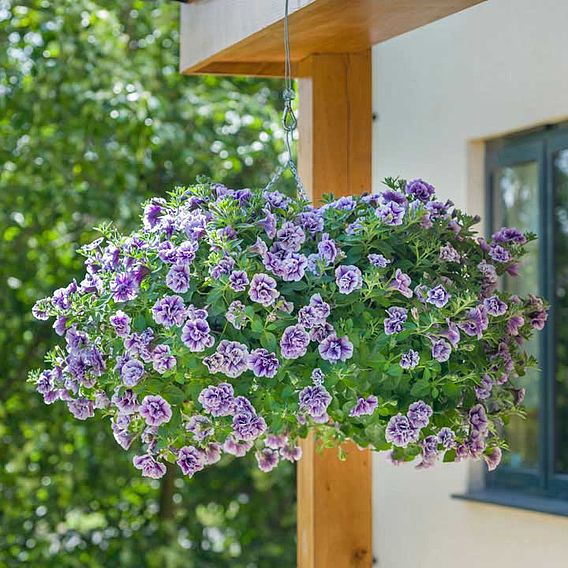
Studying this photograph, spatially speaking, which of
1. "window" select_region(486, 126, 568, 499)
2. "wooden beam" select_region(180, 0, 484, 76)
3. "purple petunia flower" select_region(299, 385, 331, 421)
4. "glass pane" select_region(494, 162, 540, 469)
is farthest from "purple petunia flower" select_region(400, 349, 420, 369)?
"glass pane" select_region(494, 162, 540, 469)

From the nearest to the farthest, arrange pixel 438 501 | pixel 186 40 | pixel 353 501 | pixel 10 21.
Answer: pixel 353 501, pixel 186 40, pixel 438 501, pixel 10 21

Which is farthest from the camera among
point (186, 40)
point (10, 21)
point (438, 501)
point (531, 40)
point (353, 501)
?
point (10, 21)

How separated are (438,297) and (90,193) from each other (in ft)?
10.1

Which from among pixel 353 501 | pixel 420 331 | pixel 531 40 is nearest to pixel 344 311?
pixel 420 331

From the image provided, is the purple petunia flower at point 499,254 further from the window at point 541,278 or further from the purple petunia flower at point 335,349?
the window at point 541,278

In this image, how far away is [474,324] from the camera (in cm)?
155

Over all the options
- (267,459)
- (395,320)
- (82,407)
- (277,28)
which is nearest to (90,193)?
(277,28)

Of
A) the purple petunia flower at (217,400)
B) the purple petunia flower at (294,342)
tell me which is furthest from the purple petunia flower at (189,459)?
the purple petunia flower at (294,342)

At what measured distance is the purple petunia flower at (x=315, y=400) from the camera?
1487 mm

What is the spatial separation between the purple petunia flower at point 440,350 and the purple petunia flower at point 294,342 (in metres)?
0.18

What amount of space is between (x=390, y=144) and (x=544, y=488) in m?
1.07

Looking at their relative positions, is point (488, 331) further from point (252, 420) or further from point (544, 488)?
point (544, 488)

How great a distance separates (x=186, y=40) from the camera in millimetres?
2508

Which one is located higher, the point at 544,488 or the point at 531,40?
the point at 531,40
